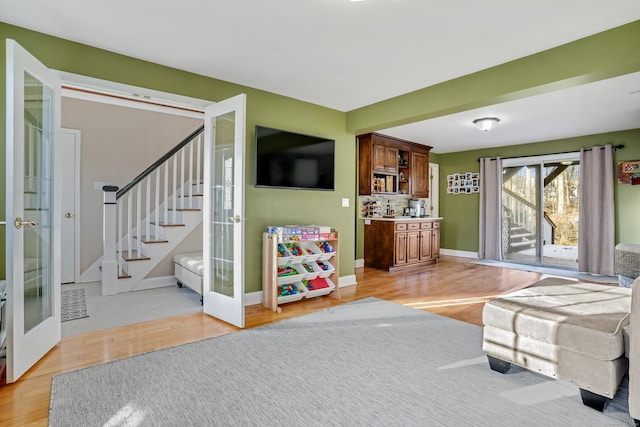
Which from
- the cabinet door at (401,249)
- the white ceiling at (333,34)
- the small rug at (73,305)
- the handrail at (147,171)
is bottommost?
the small rug at (73,305)

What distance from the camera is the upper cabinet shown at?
585 centimetres

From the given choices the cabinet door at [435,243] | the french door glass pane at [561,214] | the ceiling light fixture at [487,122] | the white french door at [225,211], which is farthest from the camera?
the cabinet door at [435,243]

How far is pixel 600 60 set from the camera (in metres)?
2.53

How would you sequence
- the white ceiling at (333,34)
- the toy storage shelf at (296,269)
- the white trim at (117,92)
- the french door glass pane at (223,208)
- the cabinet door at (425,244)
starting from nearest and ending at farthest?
1. the white ceiling at (333,34)
2. the white trim at (117,92)
3. the french door glass pane at (223,208)
4. the toy storage shelf at (296,269)
5. the cabinet door at (425,244)

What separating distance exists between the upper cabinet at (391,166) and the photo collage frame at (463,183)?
1.00 m

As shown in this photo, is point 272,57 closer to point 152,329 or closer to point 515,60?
point 515,60

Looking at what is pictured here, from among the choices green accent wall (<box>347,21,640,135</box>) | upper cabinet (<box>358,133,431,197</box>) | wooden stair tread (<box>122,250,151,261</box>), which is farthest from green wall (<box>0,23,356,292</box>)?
wooden stair tread (<box>122,250,151,261</box>)

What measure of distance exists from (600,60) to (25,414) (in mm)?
4492

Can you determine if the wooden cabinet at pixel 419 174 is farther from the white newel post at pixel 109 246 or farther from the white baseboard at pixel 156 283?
the white newel post at pixel 109 246

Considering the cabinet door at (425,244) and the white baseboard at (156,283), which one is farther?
the cabinet door at (425,244)

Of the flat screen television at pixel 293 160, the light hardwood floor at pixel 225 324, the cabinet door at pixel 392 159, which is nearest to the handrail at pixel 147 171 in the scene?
the flat screen television at pixel 293 160

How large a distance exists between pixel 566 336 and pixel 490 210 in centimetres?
549

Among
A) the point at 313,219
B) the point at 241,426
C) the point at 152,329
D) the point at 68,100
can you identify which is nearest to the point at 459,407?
the point at 241,426

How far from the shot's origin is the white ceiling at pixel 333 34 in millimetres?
2219
